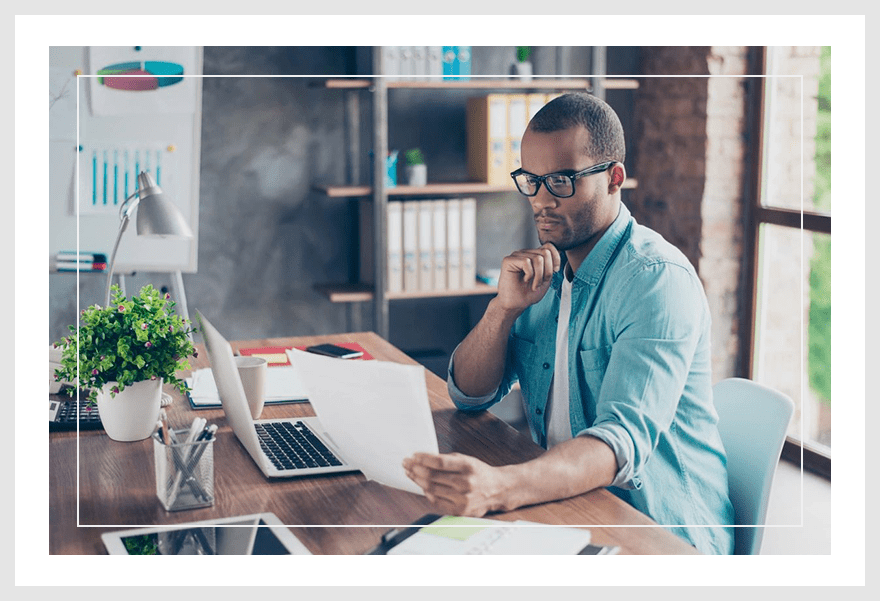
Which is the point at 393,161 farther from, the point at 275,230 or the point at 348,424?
the point at 348,424

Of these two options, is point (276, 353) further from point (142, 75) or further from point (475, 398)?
point (142, 75)

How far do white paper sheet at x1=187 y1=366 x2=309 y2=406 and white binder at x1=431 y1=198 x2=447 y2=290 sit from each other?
152cm

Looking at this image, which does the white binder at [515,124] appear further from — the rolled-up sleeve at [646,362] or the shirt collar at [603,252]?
the rolled-up sleeve at [646,362]

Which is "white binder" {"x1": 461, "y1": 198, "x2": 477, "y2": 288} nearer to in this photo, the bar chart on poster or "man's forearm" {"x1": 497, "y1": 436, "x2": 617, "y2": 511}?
the bar chart on poster

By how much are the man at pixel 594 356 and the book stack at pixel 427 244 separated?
5.62ft

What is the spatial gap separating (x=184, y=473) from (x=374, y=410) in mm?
295

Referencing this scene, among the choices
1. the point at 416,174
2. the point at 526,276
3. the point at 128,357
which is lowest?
the point at 128,357

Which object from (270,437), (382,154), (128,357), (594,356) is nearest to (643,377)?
(594,356)

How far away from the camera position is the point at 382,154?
3.33 metres

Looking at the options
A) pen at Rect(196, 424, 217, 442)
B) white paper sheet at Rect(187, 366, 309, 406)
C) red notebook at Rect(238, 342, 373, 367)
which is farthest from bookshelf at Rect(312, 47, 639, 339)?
pen at Rect(196, 424, 217, 442)

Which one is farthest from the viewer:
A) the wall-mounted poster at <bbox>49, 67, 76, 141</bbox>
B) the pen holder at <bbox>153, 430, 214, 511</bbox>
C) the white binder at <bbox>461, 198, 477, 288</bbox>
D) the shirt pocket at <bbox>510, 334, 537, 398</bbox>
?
the white binder at <bbox>461, 198, 477, 288</bbox>

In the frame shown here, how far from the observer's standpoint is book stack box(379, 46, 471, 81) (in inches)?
131
